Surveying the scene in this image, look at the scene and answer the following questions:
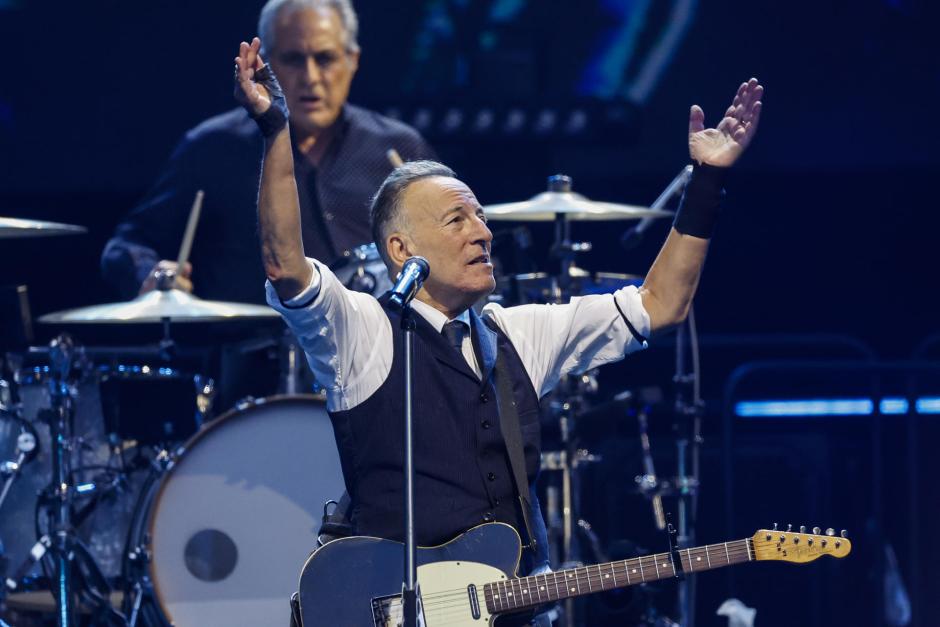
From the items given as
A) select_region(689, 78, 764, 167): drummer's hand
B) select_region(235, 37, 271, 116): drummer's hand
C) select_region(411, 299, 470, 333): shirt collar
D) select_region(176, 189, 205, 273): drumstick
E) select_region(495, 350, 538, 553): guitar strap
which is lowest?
select_region(495, 350, 538, 553): guitar strap

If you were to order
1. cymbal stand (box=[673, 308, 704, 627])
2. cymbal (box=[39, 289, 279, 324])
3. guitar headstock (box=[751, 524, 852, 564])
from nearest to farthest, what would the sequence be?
guitar headstock (box=[751, 524, 852, 564]) → cymbal (box=[39, 289, 279, 324]) → cymbal stand (box=[673, 308, 704, 627])

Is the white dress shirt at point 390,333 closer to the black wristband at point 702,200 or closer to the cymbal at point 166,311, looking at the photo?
the black wristband at point 702,200

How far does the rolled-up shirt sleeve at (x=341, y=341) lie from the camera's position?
11.1 ft

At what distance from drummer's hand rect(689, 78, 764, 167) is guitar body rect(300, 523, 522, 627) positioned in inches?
44.1

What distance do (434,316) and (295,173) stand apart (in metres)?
2.31

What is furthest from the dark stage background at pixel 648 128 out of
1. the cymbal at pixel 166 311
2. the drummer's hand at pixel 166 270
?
the cymbal at pixel 166 311

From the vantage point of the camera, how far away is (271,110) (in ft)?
10.6

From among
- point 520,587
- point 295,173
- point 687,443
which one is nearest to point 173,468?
point 295,173

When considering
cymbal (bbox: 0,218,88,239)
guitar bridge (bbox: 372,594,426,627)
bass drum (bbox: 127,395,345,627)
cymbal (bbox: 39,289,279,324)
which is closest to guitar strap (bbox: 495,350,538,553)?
guitar bridge (bbox: 372,594,426,627)

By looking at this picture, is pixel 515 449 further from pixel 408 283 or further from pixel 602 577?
pixel 408 283

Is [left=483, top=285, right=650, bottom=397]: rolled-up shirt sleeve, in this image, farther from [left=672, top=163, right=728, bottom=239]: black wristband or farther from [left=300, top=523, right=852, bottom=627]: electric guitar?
[left=300, top=523, right=852, bottom=627]: electric guitar

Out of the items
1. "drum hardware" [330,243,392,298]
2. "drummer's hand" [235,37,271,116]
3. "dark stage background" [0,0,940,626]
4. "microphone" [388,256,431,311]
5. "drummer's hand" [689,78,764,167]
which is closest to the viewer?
"microphone" [388,256,431,311]

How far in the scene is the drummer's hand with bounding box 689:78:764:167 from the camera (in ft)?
11.7

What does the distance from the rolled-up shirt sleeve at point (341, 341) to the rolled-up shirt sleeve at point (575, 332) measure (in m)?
0.42
